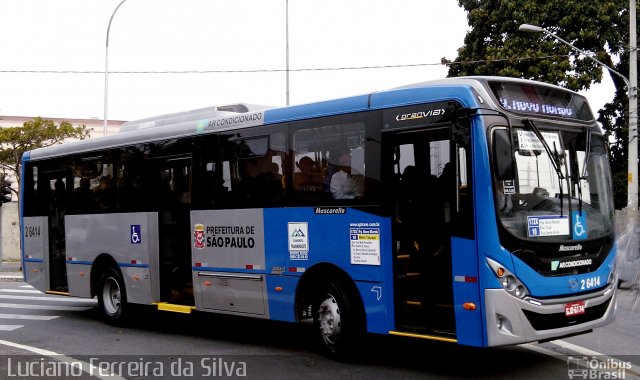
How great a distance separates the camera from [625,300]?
49.1 ft

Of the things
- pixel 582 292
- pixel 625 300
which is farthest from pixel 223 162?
pixel 625 300

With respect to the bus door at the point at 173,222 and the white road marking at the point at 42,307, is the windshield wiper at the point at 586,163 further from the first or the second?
the white road marking at the point at 42,307

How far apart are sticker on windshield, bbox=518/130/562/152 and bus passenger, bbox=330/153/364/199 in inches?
77.1

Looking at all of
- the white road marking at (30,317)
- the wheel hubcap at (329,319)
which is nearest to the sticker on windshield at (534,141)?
the wheel hubcap at (329,319)

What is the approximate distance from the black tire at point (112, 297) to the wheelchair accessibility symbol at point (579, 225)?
779 centimetres

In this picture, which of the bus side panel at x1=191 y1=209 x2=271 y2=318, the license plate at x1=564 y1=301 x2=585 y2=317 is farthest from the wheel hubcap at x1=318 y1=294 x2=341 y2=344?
the license plate at x1=564 y1=301 x2=585 y2=317

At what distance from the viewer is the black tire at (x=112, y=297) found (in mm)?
12438

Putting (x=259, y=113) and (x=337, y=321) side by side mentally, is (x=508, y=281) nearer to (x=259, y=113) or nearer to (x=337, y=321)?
(x=337, y=321)

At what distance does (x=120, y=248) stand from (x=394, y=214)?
239 inches

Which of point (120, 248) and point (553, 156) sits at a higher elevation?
point (553, 156)

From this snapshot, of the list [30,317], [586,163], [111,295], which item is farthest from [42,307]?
[586,163]

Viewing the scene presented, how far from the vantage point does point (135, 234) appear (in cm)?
1205

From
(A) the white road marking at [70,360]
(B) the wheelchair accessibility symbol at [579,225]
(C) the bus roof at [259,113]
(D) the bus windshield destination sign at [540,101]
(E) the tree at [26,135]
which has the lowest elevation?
(A) the white road marking at [70,360]

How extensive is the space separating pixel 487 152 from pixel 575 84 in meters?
23.9
